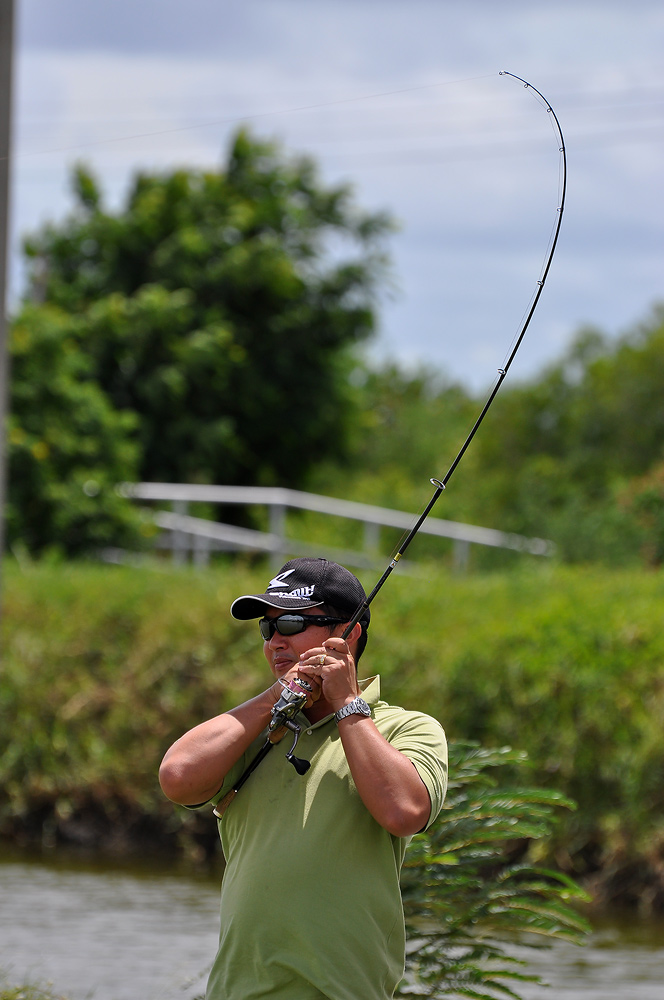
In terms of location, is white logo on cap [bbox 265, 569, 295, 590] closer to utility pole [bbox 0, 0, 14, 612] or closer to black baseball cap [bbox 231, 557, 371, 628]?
black baseball cap [bbox 231, 557, 371, 628]

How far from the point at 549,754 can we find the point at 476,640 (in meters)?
1.19

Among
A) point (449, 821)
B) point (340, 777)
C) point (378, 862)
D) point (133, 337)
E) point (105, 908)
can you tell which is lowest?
point (105, 908)

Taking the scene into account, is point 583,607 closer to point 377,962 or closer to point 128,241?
point 377,962

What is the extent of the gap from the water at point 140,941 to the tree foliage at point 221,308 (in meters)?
15.4

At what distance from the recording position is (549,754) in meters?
9.94

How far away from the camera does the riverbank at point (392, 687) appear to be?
967cm

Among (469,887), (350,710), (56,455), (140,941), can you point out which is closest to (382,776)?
(350,710)

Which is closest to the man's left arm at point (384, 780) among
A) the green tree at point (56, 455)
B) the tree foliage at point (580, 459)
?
the tree foliage at point (580, 459)

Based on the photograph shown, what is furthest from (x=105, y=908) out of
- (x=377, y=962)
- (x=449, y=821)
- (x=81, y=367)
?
(x=81, y=367)

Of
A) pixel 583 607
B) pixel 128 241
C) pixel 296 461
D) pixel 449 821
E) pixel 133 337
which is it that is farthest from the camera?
pixel 296 461

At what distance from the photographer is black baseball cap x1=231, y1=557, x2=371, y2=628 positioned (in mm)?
2654

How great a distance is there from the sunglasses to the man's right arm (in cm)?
12

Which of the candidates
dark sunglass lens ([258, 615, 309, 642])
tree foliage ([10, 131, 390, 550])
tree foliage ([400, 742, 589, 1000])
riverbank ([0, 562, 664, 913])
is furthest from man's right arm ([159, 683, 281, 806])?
tree foliage ([10, 131, 390, 550])

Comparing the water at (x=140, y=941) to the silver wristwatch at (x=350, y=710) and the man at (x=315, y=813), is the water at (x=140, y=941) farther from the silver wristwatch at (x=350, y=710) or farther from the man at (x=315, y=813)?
the silver wristwatch at (x=350, y=710)
